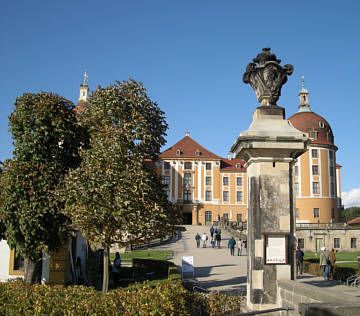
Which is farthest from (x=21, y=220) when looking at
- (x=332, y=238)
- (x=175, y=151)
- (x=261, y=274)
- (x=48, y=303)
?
(x=175, y=151)

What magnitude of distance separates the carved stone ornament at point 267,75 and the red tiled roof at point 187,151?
54795 millimetres

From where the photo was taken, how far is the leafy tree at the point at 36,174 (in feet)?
41.4

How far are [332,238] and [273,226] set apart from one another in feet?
130

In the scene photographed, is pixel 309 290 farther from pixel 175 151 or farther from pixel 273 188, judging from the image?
pixel 175 151

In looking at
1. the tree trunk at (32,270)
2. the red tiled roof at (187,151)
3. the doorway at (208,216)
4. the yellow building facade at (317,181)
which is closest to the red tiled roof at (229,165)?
the red tiled roof at (187,151)

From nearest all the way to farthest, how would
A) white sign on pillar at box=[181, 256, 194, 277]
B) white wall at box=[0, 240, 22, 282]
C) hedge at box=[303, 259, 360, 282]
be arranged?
white wall at box=[0, 240, 22, 282]
white sign on pillar at box=[181, 256, 194, 277]
hedge at box=[303, 259, 360, 282]

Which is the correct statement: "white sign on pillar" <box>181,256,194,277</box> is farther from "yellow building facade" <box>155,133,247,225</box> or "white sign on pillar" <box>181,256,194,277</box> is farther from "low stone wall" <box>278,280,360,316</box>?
"yellow building facade" <box>155,133,247,225</box>

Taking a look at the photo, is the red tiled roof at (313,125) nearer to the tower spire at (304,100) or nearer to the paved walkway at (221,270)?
the tower spire at (304,100)

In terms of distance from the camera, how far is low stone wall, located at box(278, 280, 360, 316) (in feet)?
17.1

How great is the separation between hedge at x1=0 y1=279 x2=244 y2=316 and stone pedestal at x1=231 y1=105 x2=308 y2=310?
1.61 metres

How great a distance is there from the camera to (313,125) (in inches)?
2232

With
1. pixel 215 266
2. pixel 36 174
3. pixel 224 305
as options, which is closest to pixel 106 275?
pixel 36 174

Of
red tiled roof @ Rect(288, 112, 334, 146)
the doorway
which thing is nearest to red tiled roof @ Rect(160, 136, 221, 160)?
the doorway

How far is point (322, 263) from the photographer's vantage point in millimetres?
16531
